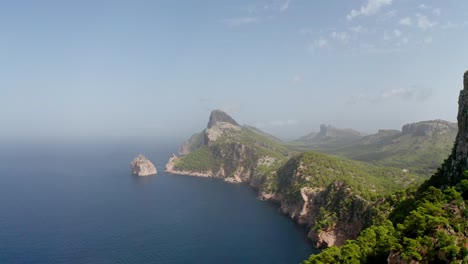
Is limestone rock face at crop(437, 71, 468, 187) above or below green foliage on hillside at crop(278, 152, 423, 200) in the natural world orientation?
above

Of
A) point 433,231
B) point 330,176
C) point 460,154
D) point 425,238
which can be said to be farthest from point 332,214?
point 425,238

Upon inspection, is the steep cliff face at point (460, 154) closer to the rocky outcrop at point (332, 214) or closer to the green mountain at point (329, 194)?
the green mountain at point (329, 194)

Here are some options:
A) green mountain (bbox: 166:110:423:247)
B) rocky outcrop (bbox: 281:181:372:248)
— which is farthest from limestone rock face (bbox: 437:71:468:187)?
rocky outcrop (bbox: 281:181:372:248)

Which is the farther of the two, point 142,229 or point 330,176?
point 330,176

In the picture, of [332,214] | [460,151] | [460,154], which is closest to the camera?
[460,154]

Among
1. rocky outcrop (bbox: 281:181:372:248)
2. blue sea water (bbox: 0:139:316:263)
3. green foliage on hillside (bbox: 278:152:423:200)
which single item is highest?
green foliage on hillside (bbox: 278:152:423:200)

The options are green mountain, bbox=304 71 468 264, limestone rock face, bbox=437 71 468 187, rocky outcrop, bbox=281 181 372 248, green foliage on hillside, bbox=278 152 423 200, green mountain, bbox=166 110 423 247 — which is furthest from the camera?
green foliage on hillside, bbox=278 152 423 200

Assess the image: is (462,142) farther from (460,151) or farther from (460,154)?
(460,154)

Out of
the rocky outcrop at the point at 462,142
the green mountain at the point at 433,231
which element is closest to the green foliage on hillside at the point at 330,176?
the rocky outcrop at the point at 462,142

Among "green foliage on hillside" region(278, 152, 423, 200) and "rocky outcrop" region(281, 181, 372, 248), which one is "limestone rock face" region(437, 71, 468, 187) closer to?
"rocky outcrop" region(281, 181, 372, 248)
